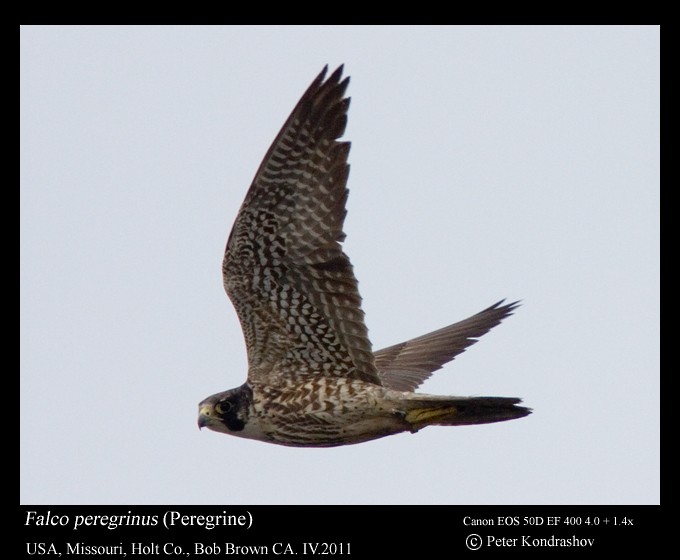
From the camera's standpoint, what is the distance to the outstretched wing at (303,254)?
916 cm

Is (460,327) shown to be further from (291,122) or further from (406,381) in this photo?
(291,122)

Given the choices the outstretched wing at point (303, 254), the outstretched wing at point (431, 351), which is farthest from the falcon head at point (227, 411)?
the outstretched wing at point (431, 351)

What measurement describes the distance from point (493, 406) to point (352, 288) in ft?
5.68

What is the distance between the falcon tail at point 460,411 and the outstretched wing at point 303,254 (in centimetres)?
66

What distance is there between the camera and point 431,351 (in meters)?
11.7

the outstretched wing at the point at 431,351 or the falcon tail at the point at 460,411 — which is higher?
the outstretched wing at the point at 431,351

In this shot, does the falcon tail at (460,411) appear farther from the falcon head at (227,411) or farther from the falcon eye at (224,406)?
the falcon eye at (224,406)

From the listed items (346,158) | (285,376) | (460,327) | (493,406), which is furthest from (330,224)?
(460,327)

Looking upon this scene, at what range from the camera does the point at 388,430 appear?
9.27 meters

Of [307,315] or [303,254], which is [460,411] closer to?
[307,315]

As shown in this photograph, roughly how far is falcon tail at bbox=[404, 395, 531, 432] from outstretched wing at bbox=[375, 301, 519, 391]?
1.94m

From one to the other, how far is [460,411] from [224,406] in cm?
227

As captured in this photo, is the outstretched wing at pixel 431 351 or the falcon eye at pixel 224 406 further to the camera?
the outstretched wing at pixel 431 351

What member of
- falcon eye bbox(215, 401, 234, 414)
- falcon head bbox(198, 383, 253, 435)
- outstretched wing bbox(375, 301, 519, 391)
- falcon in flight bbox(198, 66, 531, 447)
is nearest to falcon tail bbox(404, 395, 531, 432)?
falcon in flight bbox(198, 66, 531, 447)
